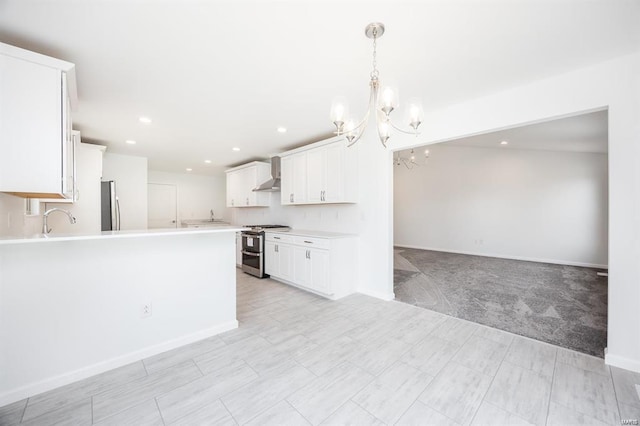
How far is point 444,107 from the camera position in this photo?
119 inches

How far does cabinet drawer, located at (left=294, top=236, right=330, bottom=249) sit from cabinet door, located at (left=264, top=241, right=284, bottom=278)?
606 millimetres

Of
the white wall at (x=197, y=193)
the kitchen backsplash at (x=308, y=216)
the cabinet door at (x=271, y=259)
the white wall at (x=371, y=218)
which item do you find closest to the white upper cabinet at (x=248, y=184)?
the kitchen backsplash at (x=308, y=216)

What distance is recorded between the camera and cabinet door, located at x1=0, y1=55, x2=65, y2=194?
160cm

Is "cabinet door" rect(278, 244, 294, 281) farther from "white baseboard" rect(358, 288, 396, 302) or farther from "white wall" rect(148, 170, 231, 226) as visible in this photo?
"white wall" rect(148, 170, 231, 226)

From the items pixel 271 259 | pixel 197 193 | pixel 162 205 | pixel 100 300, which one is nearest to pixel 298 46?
pixel 100 300

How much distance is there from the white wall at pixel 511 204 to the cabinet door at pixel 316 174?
4578 mm

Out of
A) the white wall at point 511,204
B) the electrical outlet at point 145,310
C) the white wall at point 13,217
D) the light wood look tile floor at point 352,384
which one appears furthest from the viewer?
the white wall at point 511,204

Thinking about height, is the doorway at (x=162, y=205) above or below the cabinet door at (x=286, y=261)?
above

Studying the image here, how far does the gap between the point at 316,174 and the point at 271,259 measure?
5.60ft

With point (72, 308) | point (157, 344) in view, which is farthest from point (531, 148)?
point (72, 308)

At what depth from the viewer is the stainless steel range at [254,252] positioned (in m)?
4.71

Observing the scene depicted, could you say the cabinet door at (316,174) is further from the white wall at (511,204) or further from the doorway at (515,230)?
the white wall at (511,204)

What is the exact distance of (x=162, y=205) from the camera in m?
7.57

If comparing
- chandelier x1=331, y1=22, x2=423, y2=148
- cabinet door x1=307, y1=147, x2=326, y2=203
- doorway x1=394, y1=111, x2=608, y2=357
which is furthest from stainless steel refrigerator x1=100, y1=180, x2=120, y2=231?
doorway x1=394, y1=111, x2=608, y2=357
